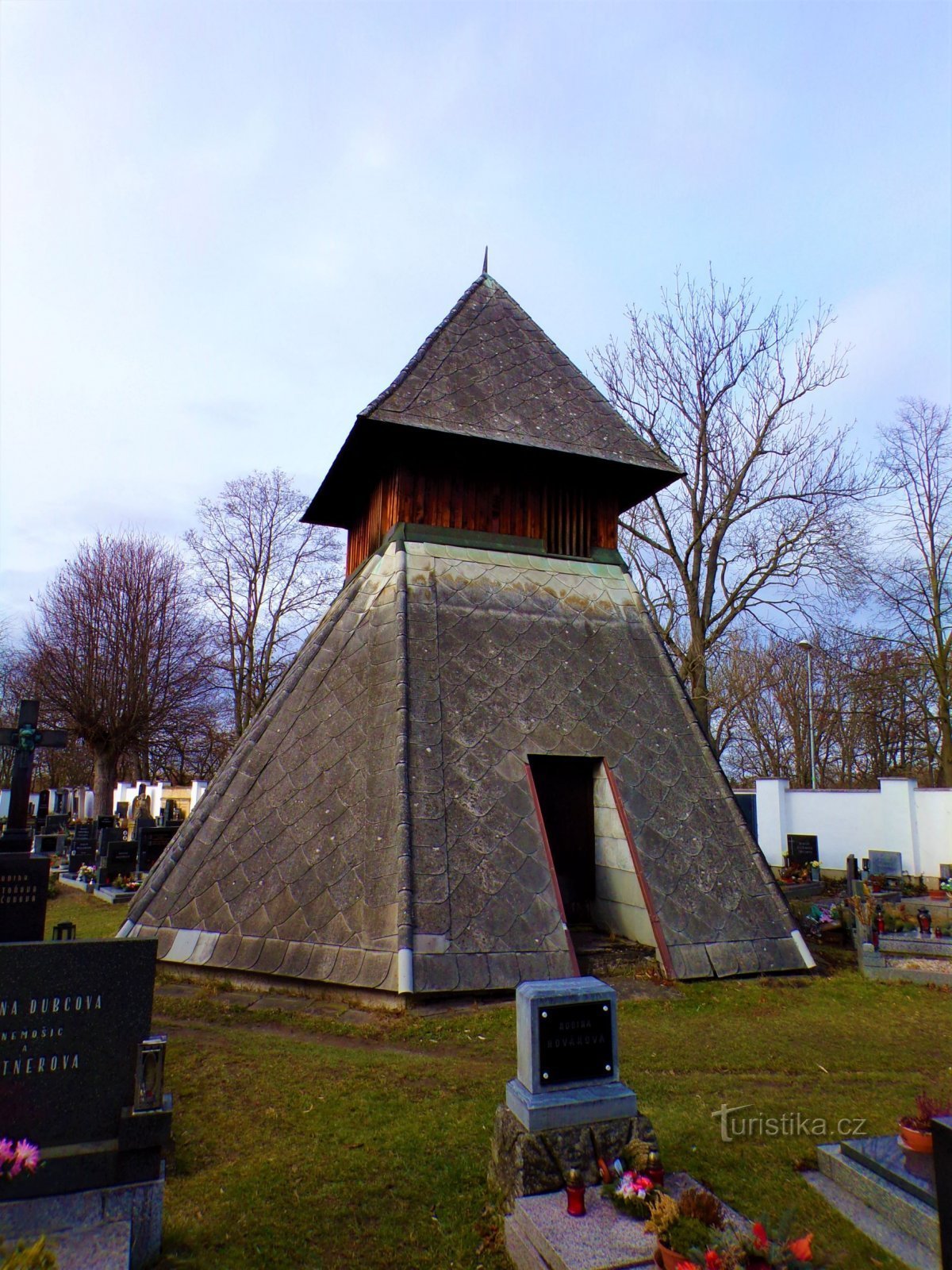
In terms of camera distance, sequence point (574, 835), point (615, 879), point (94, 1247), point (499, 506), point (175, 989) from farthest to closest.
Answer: point (499, 506) < point (574, 835) < point (615, 879) < point (175, 989) < point (94, 1247)

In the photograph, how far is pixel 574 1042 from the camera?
383 centimetres

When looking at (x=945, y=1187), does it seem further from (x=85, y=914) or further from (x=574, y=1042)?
(x=85, y=914)

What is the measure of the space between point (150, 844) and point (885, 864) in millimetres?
15344

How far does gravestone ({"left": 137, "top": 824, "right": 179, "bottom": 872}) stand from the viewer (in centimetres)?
1530

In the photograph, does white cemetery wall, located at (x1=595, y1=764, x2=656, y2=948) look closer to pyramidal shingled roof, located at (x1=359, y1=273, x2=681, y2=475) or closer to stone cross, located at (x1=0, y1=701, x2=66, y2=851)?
pyramidal shingled roof, located at (x1=359, y1=273, x2=681, y2=475)

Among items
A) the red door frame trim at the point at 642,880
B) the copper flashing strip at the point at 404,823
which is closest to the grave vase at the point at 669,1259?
→ the copper flashing strip at the point at 404,823

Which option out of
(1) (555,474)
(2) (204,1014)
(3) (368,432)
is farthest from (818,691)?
(2) (204,1014)

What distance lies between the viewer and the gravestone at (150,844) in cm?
1530

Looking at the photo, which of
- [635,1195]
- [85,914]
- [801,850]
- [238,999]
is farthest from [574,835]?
[801,850]

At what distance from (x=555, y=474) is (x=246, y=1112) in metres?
8.50

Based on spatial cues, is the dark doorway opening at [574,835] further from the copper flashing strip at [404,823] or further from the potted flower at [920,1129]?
the potted flower at [920,1129]

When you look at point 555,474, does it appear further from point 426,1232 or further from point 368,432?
point 426,1232

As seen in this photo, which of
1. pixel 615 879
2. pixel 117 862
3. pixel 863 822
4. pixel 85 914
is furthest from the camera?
pixel 863 822

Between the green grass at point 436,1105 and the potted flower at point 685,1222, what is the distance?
54 centimetres
